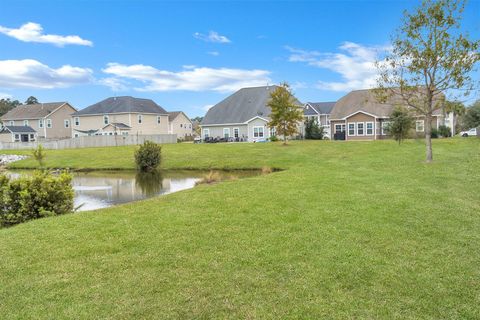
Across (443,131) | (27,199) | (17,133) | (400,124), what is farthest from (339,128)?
(17,133)

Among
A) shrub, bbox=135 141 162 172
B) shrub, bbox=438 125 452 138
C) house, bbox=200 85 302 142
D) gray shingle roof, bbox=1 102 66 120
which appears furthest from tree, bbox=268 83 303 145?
gray shingle roof, bbox=1 102 66 120

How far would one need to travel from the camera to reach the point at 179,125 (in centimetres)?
7144

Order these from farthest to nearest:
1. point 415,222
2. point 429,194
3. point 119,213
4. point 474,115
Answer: point 474,115
point 429,194
point 119,213
point 415,222

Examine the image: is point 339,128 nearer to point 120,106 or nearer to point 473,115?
point 473,115

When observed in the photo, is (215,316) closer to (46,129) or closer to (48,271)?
(48,271)

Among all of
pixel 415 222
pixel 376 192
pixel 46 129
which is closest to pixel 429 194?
pixel 376 192

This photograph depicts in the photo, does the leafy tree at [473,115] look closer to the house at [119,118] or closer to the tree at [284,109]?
the tree at [284,109]

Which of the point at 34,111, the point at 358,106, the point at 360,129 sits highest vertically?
the point at 34,111

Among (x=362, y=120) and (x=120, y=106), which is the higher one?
(x=120, y=106)

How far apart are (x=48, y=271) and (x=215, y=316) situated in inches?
109

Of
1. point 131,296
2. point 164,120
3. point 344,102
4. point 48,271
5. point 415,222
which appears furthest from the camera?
point 164,120

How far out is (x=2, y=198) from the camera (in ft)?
29.7

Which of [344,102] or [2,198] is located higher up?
[344,102]

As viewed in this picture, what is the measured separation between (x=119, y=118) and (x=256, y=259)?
56366 mm
